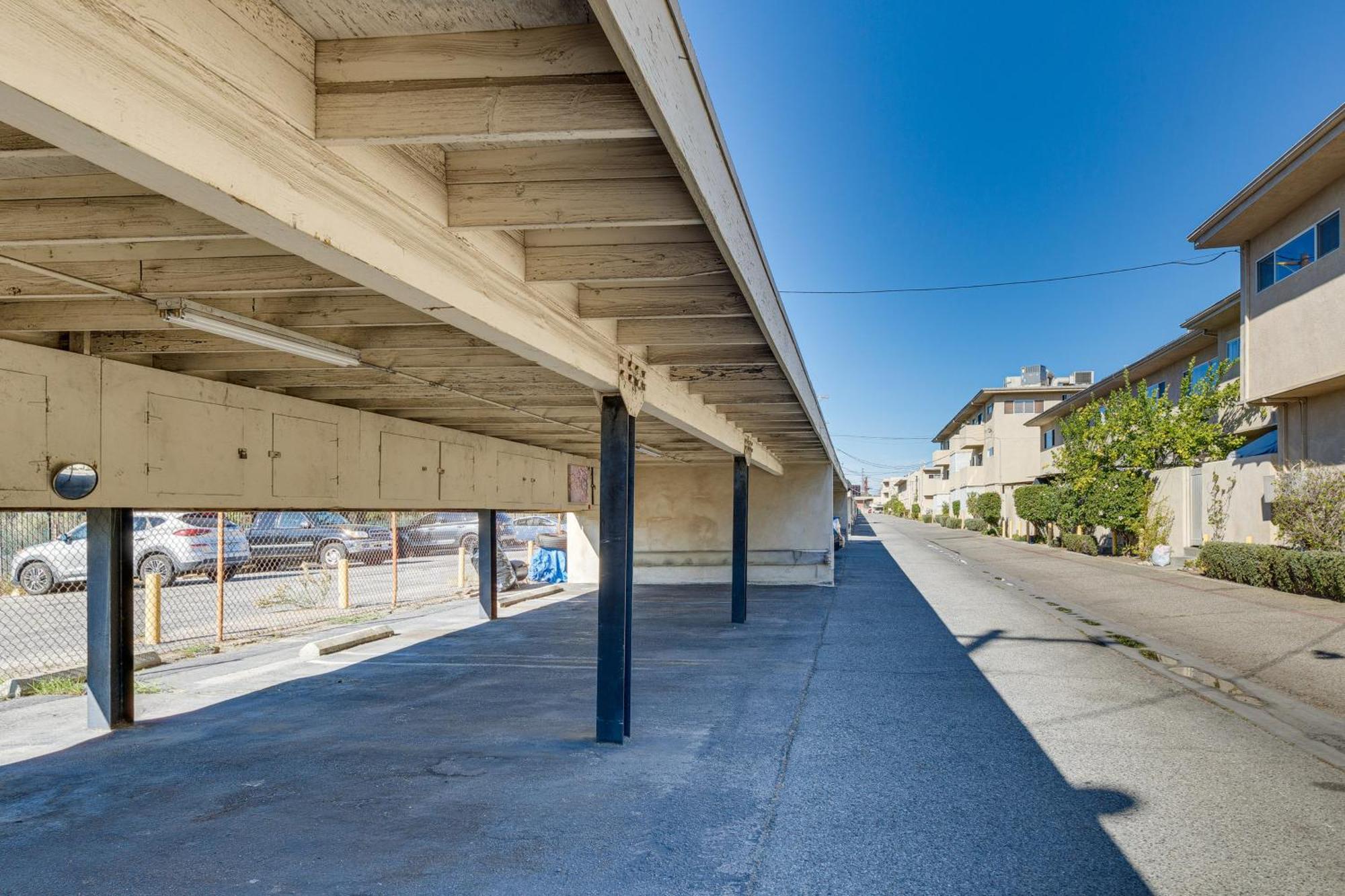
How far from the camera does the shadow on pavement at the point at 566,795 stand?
4250 mm

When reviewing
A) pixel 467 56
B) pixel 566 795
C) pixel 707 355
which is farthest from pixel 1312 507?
pixel 467 56

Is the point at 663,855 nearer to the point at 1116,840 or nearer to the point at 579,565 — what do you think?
the point at 1116,840

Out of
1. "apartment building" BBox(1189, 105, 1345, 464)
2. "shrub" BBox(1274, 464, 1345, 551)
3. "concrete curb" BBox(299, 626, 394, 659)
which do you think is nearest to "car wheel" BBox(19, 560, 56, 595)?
"concrete curb" BBox(299, 626, 394, 659)

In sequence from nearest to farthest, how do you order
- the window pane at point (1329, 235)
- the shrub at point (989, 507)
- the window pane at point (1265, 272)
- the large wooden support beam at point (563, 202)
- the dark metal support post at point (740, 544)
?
1. the large wooden support beam at point (563, 202)
2. the dark metal support post at point (740, 544)
3. the window pane at point (1329, 235)
4. the window pane at point (1265, 272)
5. the shrub at point (989, 507)

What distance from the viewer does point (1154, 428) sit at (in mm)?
26828

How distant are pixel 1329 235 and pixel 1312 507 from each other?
5339mm

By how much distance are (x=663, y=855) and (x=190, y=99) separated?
13.0ft

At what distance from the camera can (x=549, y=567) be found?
21031 mm

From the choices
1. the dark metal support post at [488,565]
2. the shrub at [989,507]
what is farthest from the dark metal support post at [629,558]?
the shrub at [989,507]

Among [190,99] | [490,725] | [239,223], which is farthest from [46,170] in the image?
[490,725]

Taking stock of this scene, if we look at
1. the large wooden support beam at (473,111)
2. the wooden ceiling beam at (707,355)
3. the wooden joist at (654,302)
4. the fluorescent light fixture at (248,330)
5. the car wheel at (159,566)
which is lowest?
the car wheel at (159,566)

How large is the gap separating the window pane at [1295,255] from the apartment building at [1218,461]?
88.7 inches

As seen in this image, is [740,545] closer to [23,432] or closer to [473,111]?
[23,432]

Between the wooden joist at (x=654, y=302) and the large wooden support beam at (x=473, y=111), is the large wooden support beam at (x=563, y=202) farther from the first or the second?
the wooden joist at (x=654, y=302)
